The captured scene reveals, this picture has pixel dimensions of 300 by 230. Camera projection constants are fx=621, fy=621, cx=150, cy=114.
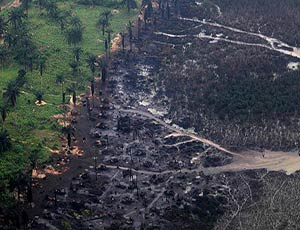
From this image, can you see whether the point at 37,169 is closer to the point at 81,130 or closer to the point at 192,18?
the point at 81,130

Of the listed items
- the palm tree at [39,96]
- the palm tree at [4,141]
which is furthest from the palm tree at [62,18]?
the palm tree at [4,141]

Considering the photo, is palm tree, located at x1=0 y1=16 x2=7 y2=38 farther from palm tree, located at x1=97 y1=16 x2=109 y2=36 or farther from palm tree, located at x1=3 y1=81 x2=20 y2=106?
palm tree, located at x1=3 y1=81 x2=20 y2=106

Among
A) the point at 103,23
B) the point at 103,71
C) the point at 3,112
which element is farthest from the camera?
the point at 103,23

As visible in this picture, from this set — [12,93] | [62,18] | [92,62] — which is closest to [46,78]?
[92,62]

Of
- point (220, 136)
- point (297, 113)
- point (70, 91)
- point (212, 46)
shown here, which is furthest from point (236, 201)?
point (212, 46)

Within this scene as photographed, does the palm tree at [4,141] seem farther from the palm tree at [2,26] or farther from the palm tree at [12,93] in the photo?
the palm tree at [2,26]

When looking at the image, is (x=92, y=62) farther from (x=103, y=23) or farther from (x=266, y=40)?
(x=266, y=40)

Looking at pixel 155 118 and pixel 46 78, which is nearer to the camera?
pixel 155 118
